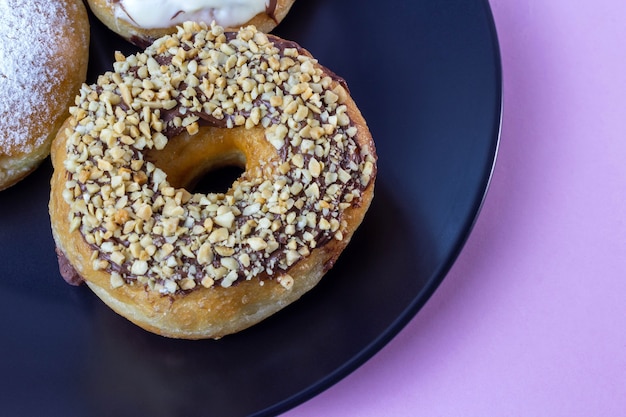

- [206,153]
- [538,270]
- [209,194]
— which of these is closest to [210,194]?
[209,194]

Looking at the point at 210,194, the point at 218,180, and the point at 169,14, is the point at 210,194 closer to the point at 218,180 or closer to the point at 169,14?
the point at 218,180

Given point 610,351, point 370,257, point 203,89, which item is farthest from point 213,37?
point 610,351

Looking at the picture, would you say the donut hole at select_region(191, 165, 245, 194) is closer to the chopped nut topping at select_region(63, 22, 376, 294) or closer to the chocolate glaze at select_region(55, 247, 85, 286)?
the chopped nut topping at select_region(63, 22, 376, 294)

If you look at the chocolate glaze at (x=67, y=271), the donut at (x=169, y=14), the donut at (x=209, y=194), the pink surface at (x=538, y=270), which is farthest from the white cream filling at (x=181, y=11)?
the pink surface at (x=538, y=270)

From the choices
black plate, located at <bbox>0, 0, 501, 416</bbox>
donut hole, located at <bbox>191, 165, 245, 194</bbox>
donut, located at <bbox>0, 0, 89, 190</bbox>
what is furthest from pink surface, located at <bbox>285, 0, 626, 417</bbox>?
donut, located at <bbox>0, 0, 89, 190</bbox>

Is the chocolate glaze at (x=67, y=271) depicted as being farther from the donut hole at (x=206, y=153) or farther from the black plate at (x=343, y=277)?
the donut hole at (x=206, y=153)
